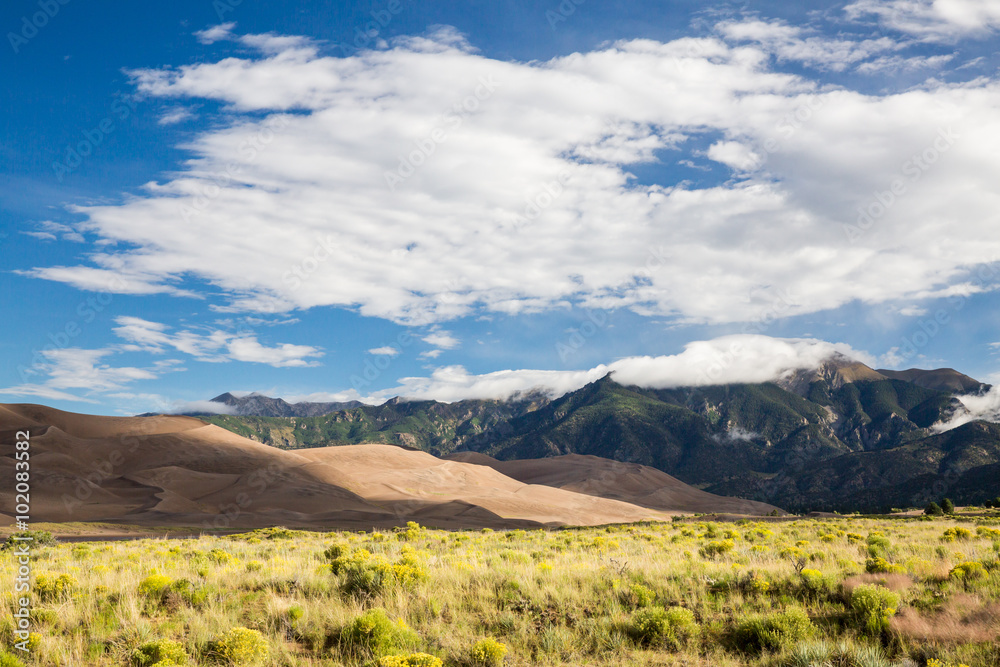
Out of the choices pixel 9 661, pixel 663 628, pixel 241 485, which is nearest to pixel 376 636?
pixel 663 628

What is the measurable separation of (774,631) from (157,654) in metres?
8.81

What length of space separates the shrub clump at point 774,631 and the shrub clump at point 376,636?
Answer: 498 cm

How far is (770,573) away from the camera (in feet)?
36.2

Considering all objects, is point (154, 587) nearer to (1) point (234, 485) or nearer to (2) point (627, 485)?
(1) point (234, 485)

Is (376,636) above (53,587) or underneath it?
above

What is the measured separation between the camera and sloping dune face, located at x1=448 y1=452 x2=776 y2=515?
15100 centimetres

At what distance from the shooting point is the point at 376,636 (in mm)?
7898

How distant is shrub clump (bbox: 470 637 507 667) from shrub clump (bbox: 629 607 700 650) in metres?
2.28

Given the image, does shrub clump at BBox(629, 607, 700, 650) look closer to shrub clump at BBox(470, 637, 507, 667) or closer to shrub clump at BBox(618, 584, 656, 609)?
shrub clump at BBox(618, 584, 656, 609)

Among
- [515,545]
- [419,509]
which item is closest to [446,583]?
[515,545]

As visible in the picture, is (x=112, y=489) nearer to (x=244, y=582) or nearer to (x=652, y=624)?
(x=244, y=582)

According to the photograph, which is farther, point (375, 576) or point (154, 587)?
point (375, 576)

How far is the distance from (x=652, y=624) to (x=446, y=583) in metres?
4.01

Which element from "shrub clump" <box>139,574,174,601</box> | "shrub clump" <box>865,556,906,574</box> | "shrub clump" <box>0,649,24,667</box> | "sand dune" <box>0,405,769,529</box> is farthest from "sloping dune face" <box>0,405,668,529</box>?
"shrub clump" <box>865,556,906,574</box>
